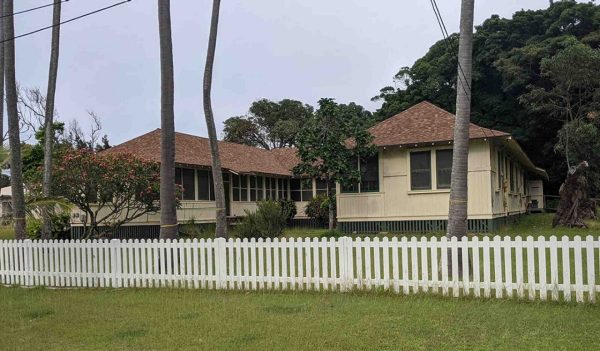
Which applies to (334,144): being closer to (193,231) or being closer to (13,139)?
(193,231)

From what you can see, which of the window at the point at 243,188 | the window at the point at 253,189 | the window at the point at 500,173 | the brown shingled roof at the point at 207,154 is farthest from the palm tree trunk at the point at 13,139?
the window at the point at 253,189

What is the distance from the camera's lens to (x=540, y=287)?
7926mm

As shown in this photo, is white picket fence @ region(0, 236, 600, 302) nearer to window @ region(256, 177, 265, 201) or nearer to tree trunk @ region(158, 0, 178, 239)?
tree trunk @ region(158, 0, 178, 239)

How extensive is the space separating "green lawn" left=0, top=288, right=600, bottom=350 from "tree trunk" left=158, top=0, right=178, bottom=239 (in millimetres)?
2688

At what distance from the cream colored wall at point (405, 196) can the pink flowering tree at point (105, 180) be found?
725 cm

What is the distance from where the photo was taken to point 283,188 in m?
32.9

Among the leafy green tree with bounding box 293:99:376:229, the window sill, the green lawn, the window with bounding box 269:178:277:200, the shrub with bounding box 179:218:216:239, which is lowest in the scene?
the green lawn

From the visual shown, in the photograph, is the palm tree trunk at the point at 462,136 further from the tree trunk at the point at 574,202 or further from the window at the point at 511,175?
the window at the point at 511,175

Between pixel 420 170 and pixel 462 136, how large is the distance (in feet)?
35.7

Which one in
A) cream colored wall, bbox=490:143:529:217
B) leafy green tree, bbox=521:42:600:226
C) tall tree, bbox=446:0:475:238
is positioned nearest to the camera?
tall tree, bbox=446:0:475:238

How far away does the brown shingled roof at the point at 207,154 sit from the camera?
2386 cm

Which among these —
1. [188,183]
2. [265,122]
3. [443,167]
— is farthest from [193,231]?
[265,122]

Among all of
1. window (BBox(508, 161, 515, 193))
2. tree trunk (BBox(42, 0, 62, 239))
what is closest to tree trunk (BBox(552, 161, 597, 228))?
window (BBox(508, 161, 515, 193))

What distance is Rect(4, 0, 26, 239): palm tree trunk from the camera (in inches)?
496
